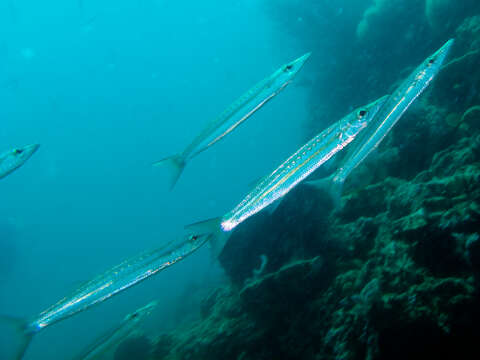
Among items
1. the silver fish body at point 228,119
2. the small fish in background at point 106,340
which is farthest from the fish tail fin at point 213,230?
the small fish in background at point 106,340

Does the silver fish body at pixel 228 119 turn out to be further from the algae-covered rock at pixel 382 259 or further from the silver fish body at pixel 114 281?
the algae-covered rock at pixel 382 259

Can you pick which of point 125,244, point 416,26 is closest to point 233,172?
point 125,244

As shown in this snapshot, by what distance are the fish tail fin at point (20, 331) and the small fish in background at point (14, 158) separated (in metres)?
2.74

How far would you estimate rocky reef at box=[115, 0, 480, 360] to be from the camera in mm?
2861

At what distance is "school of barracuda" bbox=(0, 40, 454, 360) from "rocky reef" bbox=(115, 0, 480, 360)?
4.16 ft

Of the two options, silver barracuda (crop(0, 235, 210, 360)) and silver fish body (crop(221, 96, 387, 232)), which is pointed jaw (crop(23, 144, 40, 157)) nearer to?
silver barracuda (crop(0, 235, 210, 360))

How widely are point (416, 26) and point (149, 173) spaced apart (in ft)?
346

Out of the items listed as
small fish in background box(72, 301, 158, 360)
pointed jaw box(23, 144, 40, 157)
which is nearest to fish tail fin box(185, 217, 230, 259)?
pointed jaw box(23, 144, 40, 157)

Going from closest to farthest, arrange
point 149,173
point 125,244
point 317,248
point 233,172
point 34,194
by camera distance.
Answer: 1. point 317,248
2. point 125,244
3. point 34,194
4. point 149,173
5. point 233,172

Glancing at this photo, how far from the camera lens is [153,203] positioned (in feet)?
332

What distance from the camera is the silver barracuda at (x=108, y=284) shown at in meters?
4.14

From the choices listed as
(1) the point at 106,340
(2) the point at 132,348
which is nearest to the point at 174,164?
(1) the point at 106,340

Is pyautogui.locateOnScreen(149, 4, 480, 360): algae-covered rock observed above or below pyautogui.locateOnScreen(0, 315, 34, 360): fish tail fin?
below

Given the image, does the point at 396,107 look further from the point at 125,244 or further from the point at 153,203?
the point at 153,203
